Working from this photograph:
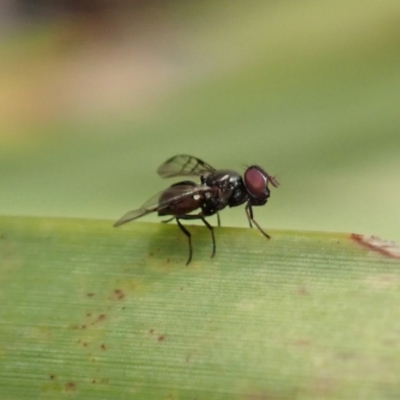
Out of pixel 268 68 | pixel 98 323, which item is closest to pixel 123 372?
pixel 98 323

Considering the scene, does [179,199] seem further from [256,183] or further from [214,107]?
[214,107]

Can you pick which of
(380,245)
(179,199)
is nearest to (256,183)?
(179,199)

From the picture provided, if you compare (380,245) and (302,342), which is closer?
(302,342)

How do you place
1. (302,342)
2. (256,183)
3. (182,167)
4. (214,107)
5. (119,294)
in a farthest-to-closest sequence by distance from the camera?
(214,107) → (182,167) → (256,183) → (119,294) → (302,342)

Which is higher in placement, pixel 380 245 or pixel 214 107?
pixel 214 107

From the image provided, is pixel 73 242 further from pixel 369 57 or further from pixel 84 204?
pixel 369 57

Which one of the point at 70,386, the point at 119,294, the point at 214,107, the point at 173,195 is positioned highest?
the point at 214,107
